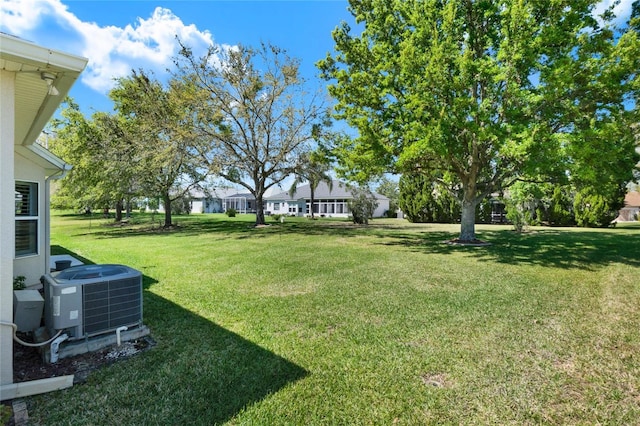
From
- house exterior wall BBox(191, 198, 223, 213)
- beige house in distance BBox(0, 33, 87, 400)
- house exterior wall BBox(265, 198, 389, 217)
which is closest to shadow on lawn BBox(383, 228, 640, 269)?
beige house in distance BBox(0, 33, 87, 400)

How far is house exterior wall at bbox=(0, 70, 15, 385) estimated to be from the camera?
2.92 meters

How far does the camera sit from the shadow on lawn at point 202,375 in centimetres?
285

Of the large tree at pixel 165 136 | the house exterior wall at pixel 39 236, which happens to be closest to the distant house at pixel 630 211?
the large tree at pixel 165 136

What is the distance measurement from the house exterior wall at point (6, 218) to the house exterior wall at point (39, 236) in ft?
14.2

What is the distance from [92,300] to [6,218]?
4.27 ft

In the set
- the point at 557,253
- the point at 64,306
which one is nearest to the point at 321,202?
the point at 557,253

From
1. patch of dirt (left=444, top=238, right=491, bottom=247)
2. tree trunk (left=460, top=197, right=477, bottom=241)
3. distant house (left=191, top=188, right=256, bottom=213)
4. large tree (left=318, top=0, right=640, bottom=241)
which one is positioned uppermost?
large tree (left=318, top=0, right=640, bottom=241)

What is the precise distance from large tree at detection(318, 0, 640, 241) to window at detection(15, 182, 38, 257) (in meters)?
10.2

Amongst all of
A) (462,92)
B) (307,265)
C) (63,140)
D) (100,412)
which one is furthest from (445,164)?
(63,140)

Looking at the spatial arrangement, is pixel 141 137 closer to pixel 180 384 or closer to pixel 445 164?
pixel 445 164

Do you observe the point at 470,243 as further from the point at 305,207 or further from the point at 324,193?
the point at 305,207

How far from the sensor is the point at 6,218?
2990 mm

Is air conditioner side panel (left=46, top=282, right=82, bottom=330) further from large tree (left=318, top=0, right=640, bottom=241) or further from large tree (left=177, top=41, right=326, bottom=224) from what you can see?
large tree (left=177, top=41, right=326, bottom=224)

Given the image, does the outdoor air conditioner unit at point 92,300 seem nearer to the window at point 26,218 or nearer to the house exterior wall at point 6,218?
the house exterior wall at point 6,218
